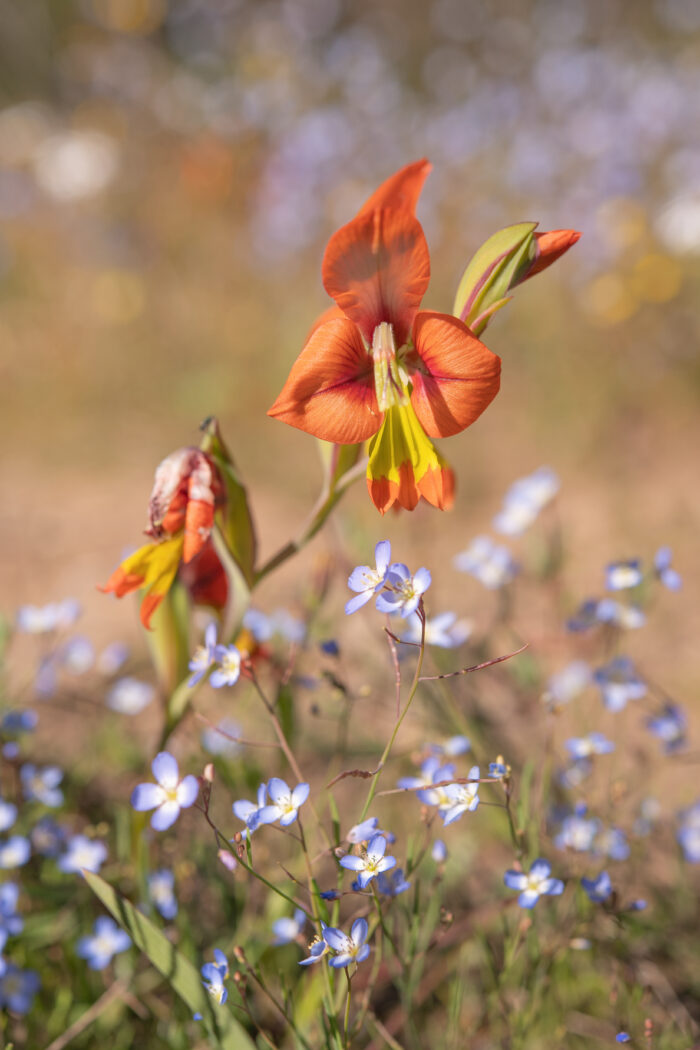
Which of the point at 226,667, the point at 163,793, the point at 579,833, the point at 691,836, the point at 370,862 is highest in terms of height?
the point at 226,667

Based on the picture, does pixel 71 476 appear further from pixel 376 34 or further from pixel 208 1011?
pixel 376 34

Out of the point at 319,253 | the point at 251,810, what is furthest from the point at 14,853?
the point at 319,253

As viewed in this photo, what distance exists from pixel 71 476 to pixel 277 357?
1.14 m

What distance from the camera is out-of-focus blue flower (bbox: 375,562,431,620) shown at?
0.79 metres

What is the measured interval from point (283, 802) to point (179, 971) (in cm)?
24

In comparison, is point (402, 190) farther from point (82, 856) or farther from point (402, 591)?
point (82, 856)

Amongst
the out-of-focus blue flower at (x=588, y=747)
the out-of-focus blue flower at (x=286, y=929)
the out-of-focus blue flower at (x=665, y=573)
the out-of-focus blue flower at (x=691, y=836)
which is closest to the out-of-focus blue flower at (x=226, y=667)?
the out-of-focus blue flower at (x=286, y=929)

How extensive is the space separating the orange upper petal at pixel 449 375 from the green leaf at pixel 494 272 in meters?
0.06

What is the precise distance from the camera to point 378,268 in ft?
2.61

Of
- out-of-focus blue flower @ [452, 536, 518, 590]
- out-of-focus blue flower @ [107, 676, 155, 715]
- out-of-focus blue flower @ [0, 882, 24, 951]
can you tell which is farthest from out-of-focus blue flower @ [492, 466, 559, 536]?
out-of-focus blue flower @ [0, 882, 24, 951]

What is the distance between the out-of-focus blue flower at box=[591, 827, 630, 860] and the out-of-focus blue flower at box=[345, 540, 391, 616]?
1.89ft

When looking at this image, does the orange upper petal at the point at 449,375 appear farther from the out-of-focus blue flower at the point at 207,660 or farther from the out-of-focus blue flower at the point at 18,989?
the out-of-focus blue flower at the point at 18,989

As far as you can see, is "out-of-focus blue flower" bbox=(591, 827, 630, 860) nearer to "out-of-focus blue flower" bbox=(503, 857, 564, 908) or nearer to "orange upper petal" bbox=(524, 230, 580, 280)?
"out-of-focus blue flower" bbox=(503, 857, 564, 908)

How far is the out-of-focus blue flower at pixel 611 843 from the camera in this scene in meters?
1.11
